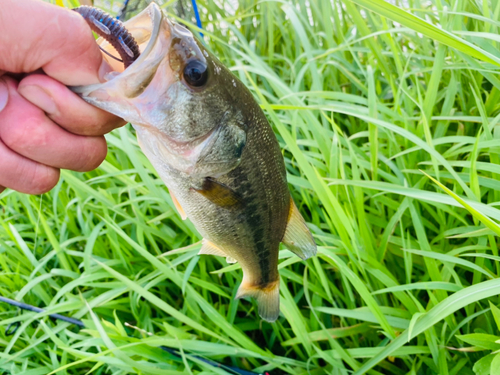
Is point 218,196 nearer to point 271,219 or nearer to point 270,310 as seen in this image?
point 271,219

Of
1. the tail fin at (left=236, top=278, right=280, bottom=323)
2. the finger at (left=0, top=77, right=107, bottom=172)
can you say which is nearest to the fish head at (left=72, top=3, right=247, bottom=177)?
the finger at (left=0, top=77, right=107, bottom=172)

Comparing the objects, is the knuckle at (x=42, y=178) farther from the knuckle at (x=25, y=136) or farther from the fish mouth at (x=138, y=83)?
the fish mouth at (x=138, y=83)

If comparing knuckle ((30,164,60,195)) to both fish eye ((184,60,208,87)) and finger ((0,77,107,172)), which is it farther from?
fish eye ((184,60,208,87))

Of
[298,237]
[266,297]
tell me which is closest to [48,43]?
[298,237]

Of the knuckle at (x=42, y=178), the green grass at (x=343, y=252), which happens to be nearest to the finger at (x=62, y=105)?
the knuckle at (x=42, y=178)

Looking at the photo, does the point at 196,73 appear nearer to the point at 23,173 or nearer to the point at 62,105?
the point at 62,105

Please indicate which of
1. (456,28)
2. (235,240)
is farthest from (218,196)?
(456,28)
